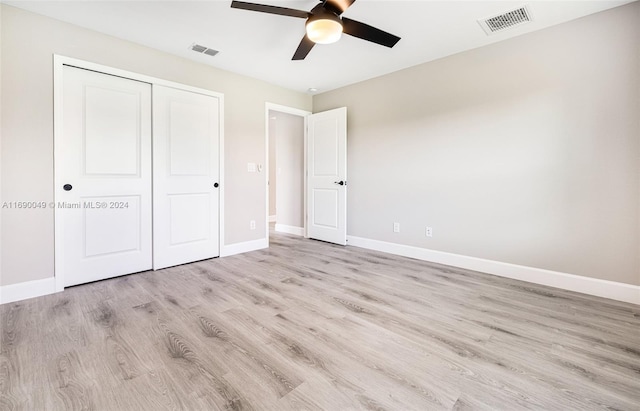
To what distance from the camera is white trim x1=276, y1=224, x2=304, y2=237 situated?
538 cm

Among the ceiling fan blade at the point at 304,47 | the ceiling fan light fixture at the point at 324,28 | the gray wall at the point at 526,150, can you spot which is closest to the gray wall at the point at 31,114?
the ceiling fan blade at the point at 304,47

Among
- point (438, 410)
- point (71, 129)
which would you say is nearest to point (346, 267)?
point (438, 410)

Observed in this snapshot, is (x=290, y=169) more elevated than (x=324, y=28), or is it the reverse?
(x=324, y=28)

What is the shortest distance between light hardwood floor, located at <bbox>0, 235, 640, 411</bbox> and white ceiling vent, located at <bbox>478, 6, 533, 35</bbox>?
251 centimetres

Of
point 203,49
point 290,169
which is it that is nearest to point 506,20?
point 203,49

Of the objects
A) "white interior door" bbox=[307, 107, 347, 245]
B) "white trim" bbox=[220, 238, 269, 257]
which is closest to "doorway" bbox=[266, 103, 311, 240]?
"white interior door" bbox=[307, 107, 347, 245]

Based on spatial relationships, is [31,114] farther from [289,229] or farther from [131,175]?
[289,229]

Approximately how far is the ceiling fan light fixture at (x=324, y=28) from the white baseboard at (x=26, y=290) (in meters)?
3.15

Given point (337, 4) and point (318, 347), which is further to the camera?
point (337, 4)

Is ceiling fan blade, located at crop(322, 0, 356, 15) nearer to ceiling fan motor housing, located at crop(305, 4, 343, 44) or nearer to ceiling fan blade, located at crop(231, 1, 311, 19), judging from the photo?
ceiling fan motor housing, located at crop(305, 4, 343, 44)

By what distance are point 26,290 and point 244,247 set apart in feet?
7.19

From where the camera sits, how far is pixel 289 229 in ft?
18.5

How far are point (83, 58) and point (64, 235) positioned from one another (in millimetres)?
1699

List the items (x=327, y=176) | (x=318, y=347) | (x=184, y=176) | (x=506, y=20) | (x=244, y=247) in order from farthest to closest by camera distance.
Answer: (x=327, y=176) → (x=244, y=247) → (x=184, y=176) → (x=506, y=20) → (x=318, y=347)
